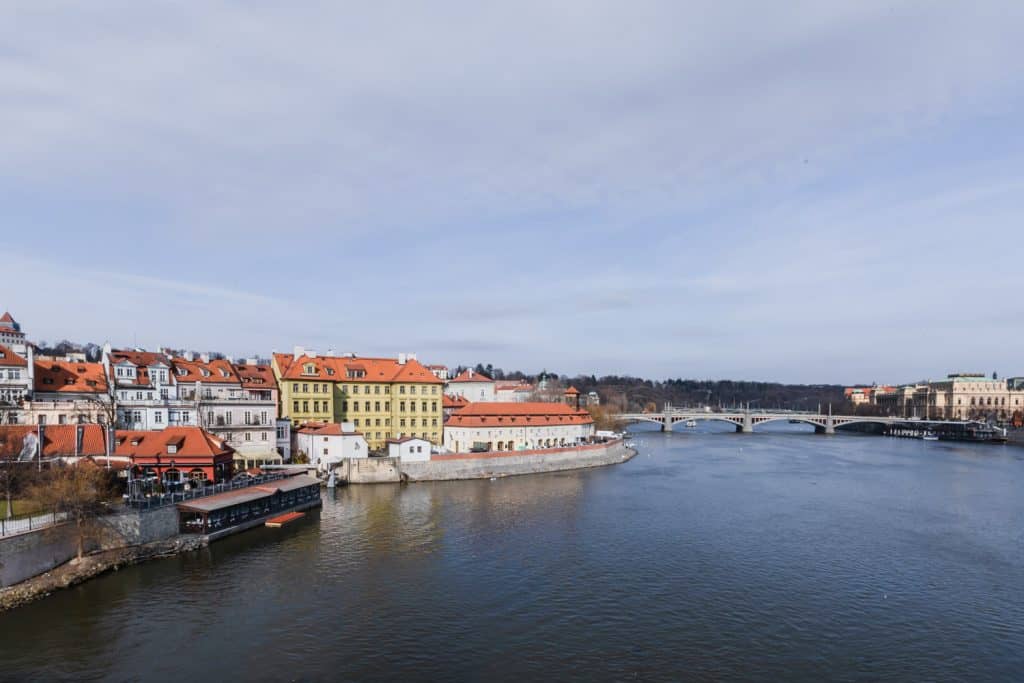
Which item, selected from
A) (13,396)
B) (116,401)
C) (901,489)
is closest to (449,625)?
(116,401)

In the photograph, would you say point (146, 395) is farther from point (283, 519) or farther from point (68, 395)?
point (283, 519)

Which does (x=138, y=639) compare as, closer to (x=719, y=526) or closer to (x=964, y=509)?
(x=719, y=526)

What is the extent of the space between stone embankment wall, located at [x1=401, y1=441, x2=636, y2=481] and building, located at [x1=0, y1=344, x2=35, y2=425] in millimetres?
30811

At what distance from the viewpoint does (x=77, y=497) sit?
29.1 m

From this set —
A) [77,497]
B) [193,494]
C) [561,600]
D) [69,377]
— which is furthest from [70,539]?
[69,377]

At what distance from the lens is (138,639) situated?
75.7 feet

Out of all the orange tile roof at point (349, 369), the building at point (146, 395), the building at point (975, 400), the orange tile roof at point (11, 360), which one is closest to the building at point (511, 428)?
the orange tile roof at point (349, 369)

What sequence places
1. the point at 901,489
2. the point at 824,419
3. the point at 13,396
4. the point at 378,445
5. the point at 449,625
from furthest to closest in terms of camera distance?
the point at 824,419
the point at 378,445
the point at 901,489
the point at 13,396
the point at 449,625

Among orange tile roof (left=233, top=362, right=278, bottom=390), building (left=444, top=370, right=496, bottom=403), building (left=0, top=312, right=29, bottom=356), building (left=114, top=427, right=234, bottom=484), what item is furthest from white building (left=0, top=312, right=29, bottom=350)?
building (left=444, top=370, right=496, bottom=403)

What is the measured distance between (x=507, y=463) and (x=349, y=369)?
21590mm

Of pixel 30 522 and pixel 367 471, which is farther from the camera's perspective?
pixel 367 471

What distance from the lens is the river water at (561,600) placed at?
853 inches

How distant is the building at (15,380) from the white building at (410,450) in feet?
96.6

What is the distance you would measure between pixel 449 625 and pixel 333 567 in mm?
9521
